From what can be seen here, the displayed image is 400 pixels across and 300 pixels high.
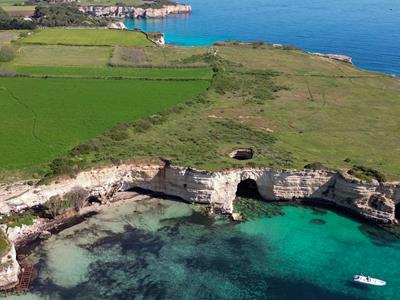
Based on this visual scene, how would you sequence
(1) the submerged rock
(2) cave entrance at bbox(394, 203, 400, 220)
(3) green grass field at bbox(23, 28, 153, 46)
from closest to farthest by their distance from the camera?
(1) the submerged rock < (2) cave entrance at bbox(394, 203, 400, 220) < (3) green grass field at bbox(23, 28, 153, 46)

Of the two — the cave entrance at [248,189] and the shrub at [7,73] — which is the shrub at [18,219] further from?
the shrub at [7,73]

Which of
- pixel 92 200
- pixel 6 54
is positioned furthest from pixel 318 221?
pixel 6 54

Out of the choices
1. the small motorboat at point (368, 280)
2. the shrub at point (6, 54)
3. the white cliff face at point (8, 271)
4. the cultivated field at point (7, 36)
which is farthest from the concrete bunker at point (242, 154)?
the cultivated field at point (7, 36)

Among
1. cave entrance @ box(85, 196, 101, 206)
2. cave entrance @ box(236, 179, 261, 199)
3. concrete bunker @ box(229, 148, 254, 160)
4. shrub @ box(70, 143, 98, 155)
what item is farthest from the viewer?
concrete bunker @ box(229, 148, 254, 160)

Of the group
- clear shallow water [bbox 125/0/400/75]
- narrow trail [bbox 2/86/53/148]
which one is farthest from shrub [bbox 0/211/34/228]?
clear shallow water [bbox 125/0/400/75]

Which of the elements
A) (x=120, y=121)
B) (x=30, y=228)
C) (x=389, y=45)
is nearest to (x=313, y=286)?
(x=30, y=228)

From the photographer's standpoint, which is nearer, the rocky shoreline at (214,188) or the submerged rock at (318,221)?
the rocky shoreline at (214,188)

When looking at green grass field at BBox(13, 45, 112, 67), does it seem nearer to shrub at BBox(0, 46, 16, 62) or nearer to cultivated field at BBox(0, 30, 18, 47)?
shrub at BBox(0, 46, 16, 62)
